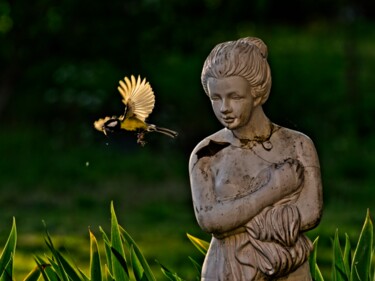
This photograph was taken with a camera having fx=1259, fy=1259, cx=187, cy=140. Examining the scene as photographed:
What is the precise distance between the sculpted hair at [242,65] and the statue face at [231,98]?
2cm

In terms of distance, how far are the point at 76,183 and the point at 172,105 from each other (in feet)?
10.1

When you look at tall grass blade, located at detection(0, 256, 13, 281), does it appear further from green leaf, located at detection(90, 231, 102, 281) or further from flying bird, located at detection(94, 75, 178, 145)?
flying bird, located at detection(94, 75, 178, 145)

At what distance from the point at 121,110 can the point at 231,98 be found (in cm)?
1162

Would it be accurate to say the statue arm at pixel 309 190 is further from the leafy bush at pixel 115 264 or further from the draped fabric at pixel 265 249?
the leafy bush at pixel 115 264

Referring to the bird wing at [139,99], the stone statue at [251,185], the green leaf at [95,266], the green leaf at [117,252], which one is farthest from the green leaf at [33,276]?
the stone statue at [251,185]

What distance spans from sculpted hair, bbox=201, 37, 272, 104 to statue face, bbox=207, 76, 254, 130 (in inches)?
0.9

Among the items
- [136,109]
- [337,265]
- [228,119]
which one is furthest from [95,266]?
[228,119]

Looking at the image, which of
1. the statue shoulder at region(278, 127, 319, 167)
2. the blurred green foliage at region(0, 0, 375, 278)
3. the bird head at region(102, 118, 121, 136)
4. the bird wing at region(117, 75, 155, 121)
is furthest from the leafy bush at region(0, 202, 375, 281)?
the blurred green foliage at region(0, 0, 375, 278)

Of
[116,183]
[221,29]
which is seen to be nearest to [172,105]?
[221,29]

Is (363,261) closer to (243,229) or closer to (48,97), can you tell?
(243,229)

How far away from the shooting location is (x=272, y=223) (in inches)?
196

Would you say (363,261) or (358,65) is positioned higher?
(358,65)

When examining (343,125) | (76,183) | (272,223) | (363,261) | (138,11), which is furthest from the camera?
(343,125)

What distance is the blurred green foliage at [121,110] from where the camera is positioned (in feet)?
43.0
